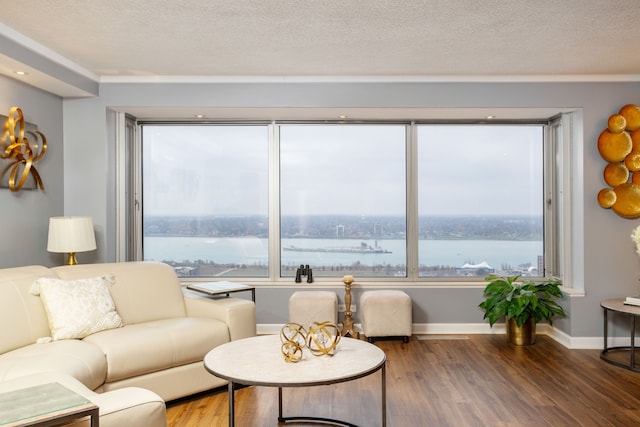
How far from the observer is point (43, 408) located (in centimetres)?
182

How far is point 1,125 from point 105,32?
1091 millimetres

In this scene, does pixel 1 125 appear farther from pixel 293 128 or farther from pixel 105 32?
pixel 293 128

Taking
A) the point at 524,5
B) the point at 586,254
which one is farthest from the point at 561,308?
the point at 524,5

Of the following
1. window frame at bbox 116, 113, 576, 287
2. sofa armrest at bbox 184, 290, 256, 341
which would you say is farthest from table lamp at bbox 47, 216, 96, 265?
window frame at bbox 116, 113, 576, 287

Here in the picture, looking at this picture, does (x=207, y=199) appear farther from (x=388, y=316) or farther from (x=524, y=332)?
(x=524, y=332)

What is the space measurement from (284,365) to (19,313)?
1.76m

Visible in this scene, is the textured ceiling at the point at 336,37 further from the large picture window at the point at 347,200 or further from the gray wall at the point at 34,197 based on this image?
the large picture window at the point at 347,200

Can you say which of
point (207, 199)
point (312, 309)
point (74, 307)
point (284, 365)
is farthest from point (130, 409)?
point (207, 199)

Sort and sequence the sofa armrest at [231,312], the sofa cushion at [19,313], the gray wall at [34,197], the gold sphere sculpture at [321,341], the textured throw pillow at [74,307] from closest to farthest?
the gold sphere sculpture at [321,341], the sofa cushion at [19,313], the textured throw pillow at [74,307], the sofa armrest at [231,312], the gray wall at [34,197]

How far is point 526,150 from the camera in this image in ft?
18.3

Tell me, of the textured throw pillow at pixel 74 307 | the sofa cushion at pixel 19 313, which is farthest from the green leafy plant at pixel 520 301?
the sofa cushion at pixel 19 313

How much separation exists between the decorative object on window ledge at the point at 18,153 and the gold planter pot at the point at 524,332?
14.4ft

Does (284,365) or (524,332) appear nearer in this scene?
(284,365)

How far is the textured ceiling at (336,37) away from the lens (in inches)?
122
